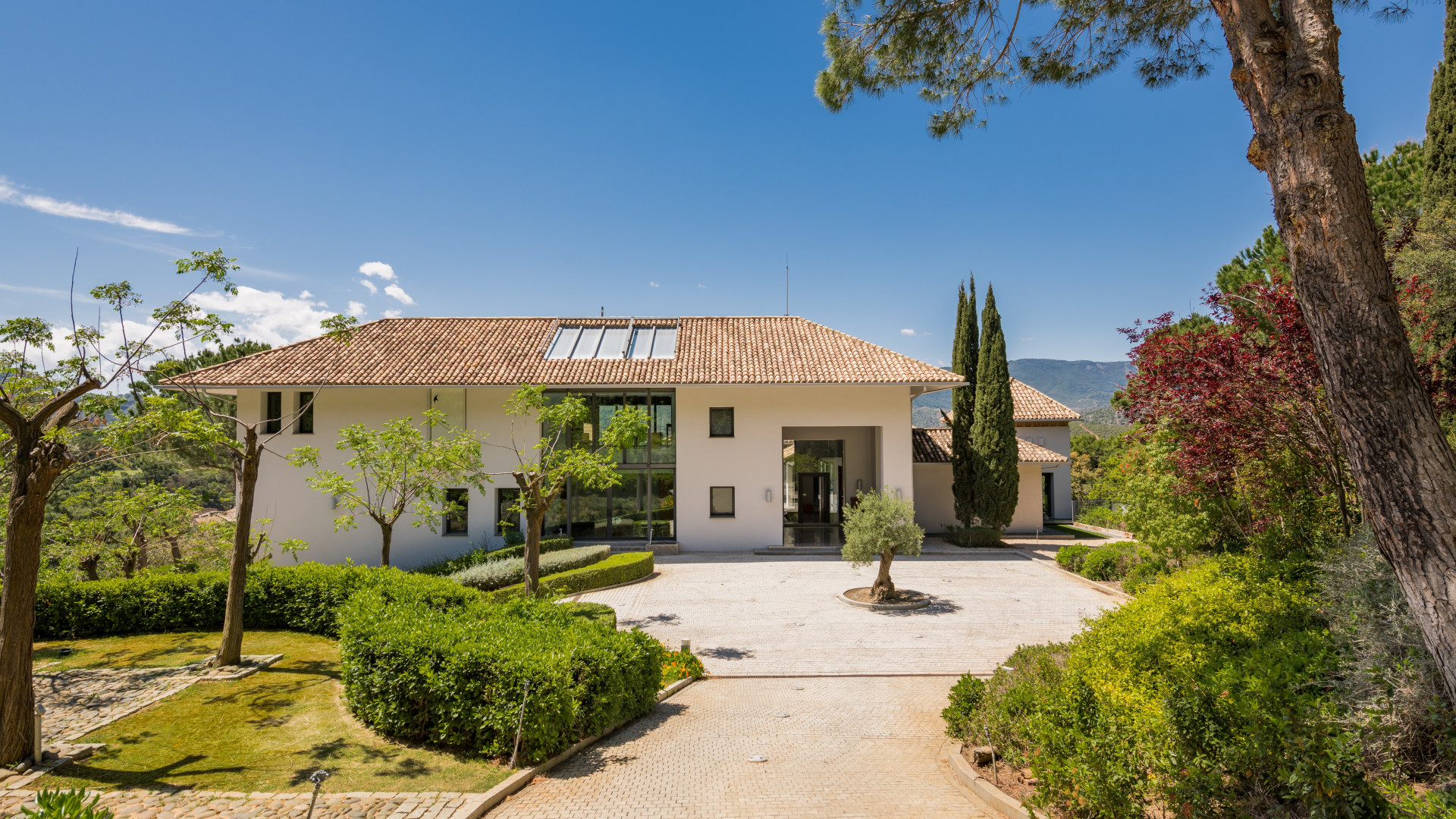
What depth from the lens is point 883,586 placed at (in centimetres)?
1369

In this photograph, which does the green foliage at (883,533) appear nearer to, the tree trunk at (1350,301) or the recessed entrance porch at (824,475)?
the recessed entrance porch at (824,475)

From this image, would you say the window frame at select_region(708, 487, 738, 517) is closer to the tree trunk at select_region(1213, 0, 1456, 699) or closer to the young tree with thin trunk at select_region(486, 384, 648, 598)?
the young tree with thin trunk at select_region(486, 384, 648, 598)

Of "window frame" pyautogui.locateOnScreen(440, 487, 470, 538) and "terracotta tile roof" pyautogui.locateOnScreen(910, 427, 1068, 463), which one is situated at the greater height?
"terracotta tile roof" pyautogui.locateOnScreen(910, 427, 1068, 463)

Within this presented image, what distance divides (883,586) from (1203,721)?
9.10m

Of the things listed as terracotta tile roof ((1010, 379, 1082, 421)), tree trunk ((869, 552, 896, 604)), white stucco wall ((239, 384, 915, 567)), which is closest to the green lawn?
tree trunk ((869, 552, 896, 604))

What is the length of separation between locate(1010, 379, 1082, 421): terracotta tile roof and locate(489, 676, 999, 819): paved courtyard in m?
20.3

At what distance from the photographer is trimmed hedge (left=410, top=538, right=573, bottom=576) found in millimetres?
17328

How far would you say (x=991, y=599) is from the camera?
13.7 meters

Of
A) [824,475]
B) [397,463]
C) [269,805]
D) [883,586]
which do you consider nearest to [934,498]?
[824,475]

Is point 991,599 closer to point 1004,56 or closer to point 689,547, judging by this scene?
point 689,547

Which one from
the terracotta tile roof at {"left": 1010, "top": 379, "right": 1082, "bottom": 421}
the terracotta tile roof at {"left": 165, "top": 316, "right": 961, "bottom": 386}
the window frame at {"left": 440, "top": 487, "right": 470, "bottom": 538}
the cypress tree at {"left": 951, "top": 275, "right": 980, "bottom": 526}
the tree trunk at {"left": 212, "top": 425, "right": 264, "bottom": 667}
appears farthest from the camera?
the terracotta tile roof at {"left": 1010, "top": 379, "right": 1082, "bottom": 421}

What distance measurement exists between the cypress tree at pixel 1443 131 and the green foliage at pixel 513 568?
19461 mm

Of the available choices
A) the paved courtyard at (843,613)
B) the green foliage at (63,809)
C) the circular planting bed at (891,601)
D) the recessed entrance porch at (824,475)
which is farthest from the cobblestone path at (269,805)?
the recessed entrance porch at (824,475)

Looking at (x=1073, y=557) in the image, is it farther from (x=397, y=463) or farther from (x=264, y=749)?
(x=264, y=749)
